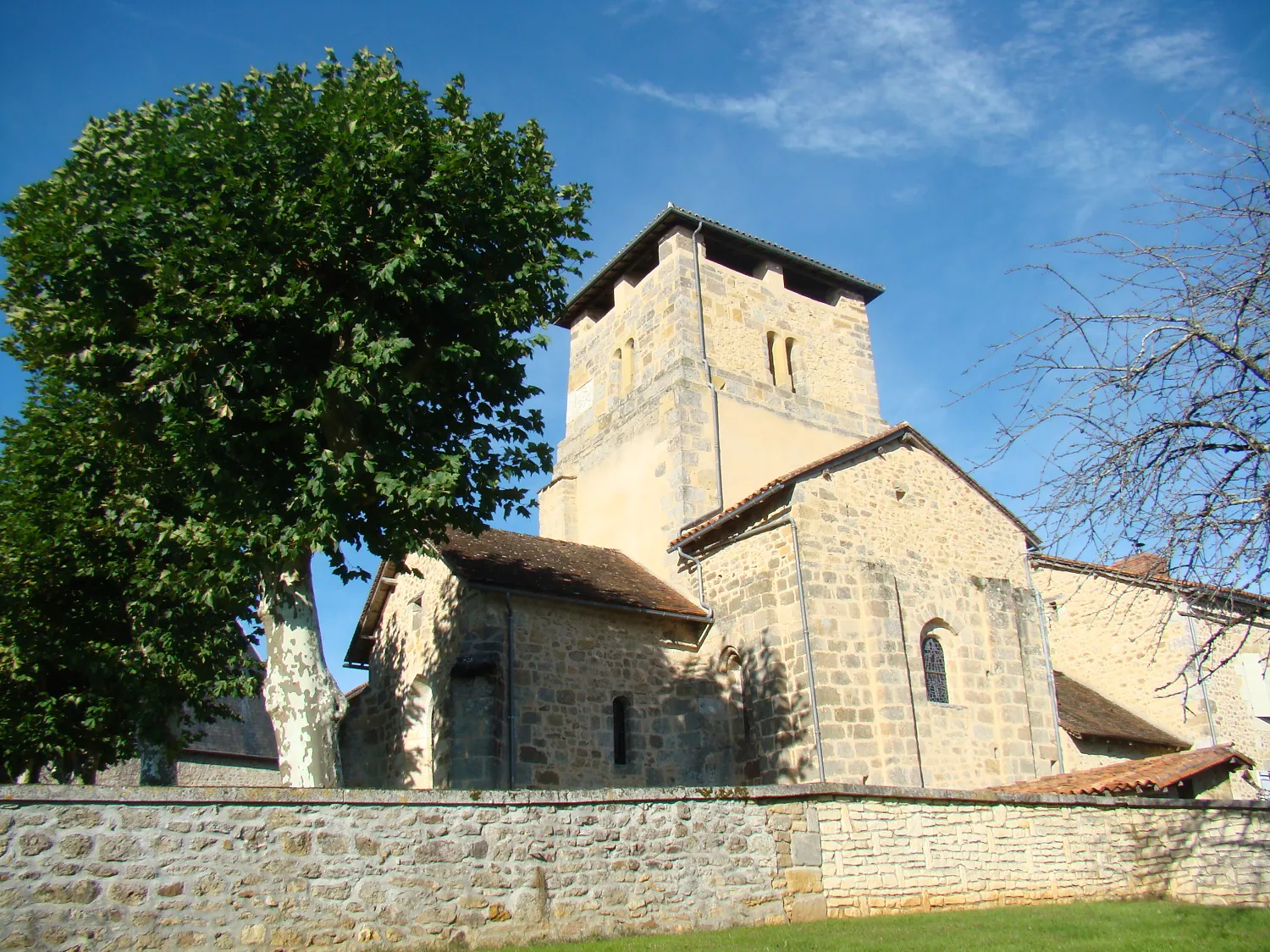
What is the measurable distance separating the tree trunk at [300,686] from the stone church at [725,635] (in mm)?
1578

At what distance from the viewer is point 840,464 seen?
627 inches

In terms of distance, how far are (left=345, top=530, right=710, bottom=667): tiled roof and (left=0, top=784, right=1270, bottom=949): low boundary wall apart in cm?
566

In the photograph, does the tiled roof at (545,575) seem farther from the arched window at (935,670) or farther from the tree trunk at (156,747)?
the arched window at (935,670)

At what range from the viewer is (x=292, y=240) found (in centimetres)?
1045

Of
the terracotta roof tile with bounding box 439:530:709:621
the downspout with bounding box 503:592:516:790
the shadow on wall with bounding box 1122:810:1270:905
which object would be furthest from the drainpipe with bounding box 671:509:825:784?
the downspout with bounding box 503:592:516:790

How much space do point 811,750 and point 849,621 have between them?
6.88ft

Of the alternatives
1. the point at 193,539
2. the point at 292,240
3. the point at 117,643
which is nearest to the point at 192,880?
the point at 193,539

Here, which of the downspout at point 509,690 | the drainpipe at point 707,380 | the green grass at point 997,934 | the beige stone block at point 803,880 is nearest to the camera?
the green grass at point 997,934

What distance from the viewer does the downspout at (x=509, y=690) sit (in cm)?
1345

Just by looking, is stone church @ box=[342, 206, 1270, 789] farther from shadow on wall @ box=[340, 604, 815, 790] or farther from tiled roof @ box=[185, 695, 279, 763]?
tiled roof @ box=[185, 695, 279, 763]

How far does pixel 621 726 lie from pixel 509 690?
91.9 inches

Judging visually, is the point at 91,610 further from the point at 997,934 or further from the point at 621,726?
the point at 997,934

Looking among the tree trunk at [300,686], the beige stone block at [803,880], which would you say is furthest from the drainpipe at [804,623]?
the tree trunk at [300,686]

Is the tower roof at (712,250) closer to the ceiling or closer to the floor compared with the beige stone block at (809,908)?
closer to the ceiling
